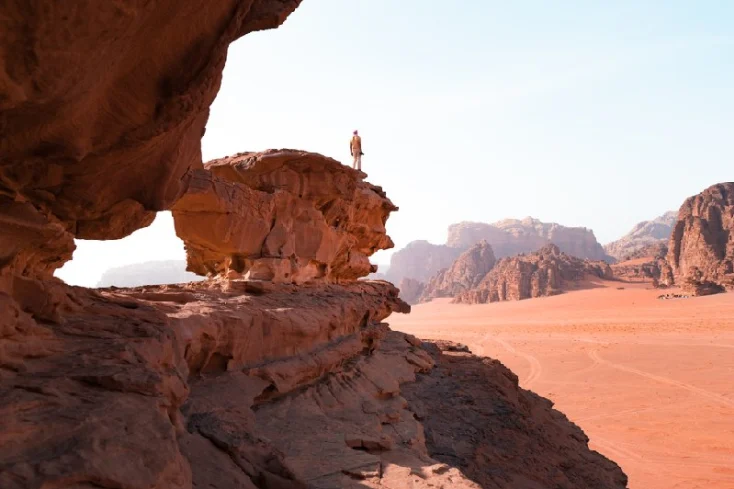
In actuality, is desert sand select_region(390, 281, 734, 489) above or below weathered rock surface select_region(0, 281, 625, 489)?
below

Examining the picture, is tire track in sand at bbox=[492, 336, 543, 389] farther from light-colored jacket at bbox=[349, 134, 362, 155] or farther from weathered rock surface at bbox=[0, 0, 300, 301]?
weathered rock surface at bbox=[0, 0, 300, 301]

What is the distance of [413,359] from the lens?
9836 millimetres

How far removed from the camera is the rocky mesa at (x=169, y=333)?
7.25ft

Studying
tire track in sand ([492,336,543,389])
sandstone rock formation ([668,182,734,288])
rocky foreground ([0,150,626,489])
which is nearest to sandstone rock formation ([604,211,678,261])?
sandstone rock formation ([668,182,734,288])

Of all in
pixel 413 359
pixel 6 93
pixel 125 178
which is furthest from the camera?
pixel 413 359

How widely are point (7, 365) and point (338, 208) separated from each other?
801cm

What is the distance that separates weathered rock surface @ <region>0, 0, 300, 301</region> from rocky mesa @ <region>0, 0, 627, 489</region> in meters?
0.01

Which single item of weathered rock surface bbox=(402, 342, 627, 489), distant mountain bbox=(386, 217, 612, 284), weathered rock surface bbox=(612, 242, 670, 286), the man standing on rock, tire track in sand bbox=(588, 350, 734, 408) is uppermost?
distant mountain bbox=(386, 217, 612, 284)

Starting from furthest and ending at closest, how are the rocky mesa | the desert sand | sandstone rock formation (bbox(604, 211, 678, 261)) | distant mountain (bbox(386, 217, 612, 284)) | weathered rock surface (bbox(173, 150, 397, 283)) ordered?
sandstone rock formation (bbox(604, 211, 678, 261))
distant mountain (bbox(386, 217, 612, 284))
the desert sand
weathered rock surface (bbox(173, 150, 397, 283))
the rocky mesa

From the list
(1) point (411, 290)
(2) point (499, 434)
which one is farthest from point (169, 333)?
(1) point (411, 290)

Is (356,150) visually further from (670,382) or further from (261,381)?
(670,382)

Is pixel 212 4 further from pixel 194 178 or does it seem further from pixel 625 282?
pixel 625 282

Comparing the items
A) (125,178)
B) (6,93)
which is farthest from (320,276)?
(6,93)

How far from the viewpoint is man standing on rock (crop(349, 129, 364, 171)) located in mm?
12375
